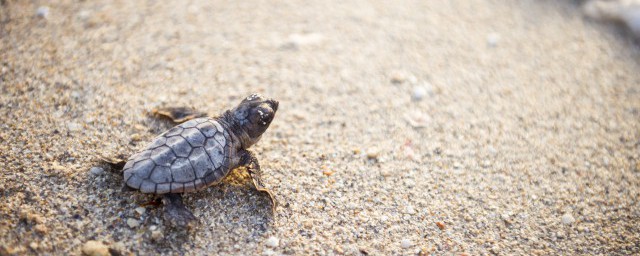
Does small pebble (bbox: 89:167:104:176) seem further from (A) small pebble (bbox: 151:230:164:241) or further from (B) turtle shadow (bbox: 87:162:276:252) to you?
(A) small pebble (bbox: 151:230:164:241)

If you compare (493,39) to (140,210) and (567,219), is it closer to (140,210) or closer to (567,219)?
(567,219)

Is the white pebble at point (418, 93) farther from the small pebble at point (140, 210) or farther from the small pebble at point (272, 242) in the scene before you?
the small pebble at point (140, 210)

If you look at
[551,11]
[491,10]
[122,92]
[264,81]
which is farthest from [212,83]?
[551,11]

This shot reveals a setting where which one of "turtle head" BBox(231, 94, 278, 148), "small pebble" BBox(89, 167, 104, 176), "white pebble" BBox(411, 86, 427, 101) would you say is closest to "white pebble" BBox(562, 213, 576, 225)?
"white pebble" BBox(411, 86, 427, 101)

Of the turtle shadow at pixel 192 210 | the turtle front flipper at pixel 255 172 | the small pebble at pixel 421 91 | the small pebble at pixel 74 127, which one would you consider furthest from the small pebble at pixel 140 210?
the small pebble at pixel 421 91

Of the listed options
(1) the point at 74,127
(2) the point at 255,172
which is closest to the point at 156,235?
(2) the point at 255,172

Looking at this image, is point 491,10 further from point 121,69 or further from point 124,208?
point 124,208

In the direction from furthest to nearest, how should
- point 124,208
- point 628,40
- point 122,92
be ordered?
point 628,40 < point 122,92 < point 124,208
